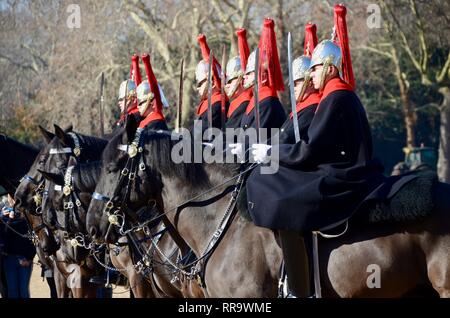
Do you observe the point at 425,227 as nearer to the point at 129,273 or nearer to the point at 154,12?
the point at 129,273

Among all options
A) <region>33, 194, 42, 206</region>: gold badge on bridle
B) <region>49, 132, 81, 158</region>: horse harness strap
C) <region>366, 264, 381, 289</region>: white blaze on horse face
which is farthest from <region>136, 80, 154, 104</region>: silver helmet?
<region>366, 264, 381, 289</region>: white blaze on horse face

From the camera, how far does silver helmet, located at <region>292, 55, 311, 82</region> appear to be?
23.5ft

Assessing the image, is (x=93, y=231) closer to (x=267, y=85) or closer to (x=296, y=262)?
(x=296, y=262)

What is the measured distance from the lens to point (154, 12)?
24688 mm

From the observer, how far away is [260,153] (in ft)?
22.3

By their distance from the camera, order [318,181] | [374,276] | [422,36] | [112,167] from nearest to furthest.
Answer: [374,276]
[318,181]
[112,167]
[422,36]

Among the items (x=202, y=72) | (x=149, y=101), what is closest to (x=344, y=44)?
(x=202, y=72)

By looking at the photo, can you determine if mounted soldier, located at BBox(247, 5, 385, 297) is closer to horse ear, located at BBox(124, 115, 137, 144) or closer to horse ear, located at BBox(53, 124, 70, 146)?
horse ear, located at BBox(124, 115, 137, 144)

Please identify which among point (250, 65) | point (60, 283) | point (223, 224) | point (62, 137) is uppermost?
point (250, 65)

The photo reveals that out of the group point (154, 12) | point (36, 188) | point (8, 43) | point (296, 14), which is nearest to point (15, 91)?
point (8, 43)

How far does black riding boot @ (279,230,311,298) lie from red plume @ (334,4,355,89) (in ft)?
3.99

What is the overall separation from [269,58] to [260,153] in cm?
190

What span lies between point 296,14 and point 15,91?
10825 millimetres

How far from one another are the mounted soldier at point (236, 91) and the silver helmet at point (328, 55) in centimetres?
237
